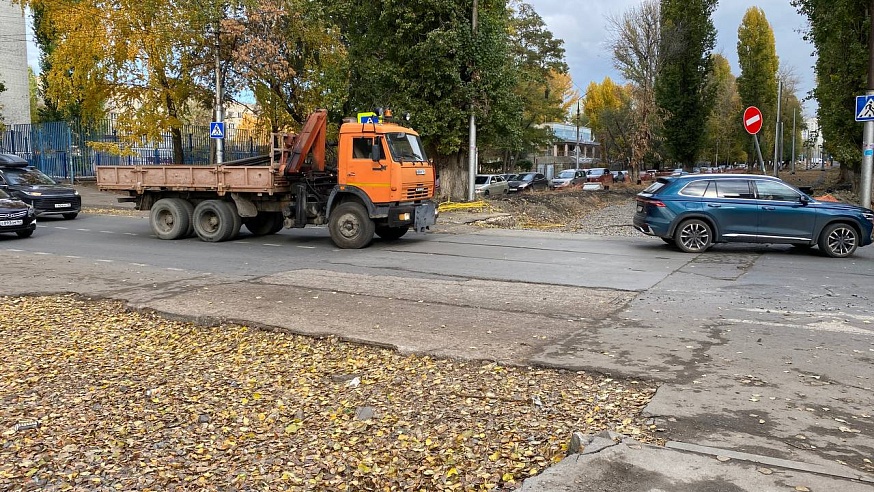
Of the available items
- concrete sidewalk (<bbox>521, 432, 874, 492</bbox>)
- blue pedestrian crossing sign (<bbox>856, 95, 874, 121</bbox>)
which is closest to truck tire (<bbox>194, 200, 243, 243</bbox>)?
concrete sidewalk (<bbox>521, 432, 874, 492</bbox>)

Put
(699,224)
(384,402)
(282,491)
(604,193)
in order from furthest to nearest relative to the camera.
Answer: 1. (604,193)
2. (699,224)
3. (384,402)
4. (282,491)

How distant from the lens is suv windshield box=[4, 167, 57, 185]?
21.4 m

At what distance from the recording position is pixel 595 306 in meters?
8.82

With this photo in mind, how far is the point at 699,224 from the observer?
45.4ft

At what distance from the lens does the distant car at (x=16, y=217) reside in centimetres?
1650

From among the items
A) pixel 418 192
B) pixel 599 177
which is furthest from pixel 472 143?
pixel 599 177

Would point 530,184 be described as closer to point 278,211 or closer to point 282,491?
point 278,211

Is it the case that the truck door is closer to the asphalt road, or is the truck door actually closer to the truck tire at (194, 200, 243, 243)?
the asphalt road

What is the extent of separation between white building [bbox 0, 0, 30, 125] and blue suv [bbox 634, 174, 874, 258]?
44.7m

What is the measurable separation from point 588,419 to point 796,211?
10.4 meters

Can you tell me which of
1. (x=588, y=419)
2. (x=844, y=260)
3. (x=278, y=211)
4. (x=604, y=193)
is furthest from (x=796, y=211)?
(x=604, y=193)

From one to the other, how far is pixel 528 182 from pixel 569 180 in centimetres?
689

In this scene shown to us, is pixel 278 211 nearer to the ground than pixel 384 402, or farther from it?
farther from it

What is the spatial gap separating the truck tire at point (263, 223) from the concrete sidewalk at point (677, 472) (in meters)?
14.3
